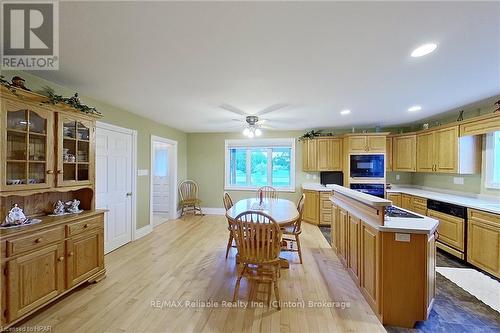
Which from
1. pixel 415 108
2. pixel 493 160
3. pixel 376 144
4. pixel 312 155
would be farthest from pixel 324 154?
pixel 493 160

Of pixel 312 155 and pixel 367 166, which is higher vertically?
pixel 312 155

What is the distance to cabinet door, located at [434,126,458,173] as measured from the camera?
3.70 m

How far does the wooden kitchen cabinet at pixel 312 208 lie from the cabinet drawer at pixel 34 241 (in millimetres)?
4361

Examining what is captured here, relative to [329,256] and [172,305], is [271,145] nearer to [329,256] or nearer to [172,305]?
[329,256]

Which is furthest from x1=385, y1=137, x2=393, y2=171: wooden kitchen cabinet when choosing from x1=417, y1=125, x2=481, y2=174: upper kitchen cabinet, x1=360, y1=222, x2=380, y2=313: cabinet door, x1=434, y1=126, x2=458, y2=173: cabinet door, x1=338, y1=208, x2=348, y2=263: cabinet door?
x1=360, y1=222, x2=380, y2=313: cabinet door

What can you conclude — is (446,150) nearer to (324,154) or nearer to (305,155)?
(324,154)

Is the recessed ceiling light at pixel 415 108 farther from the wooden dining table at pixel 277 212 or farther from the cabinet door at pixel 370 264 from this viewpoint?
the wooden dining table at pixel 277 212

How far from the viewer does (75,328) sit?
192 cm

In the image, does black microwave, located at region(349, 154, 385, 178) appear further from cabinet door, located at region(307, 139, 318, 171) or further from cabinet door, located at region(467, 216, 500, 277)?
cabinet door, located at region(467, 216, 500, 277)

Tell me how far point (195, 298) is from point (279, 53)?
2580 mm

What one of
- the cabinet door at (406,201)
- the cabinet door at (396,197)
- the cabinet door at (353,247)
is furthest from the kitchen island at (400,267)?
the cabinet door at (396,197)

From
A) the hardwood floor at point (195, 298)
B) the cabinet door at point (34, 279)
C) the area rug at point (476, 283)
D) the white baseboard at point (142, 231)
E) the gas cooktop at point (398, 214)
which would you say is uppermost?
the gas cooktop at point (398, 214)

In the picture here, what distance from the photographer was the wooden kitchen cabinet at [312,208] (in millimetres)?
5133

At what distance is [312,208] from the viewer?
5.21 meters
